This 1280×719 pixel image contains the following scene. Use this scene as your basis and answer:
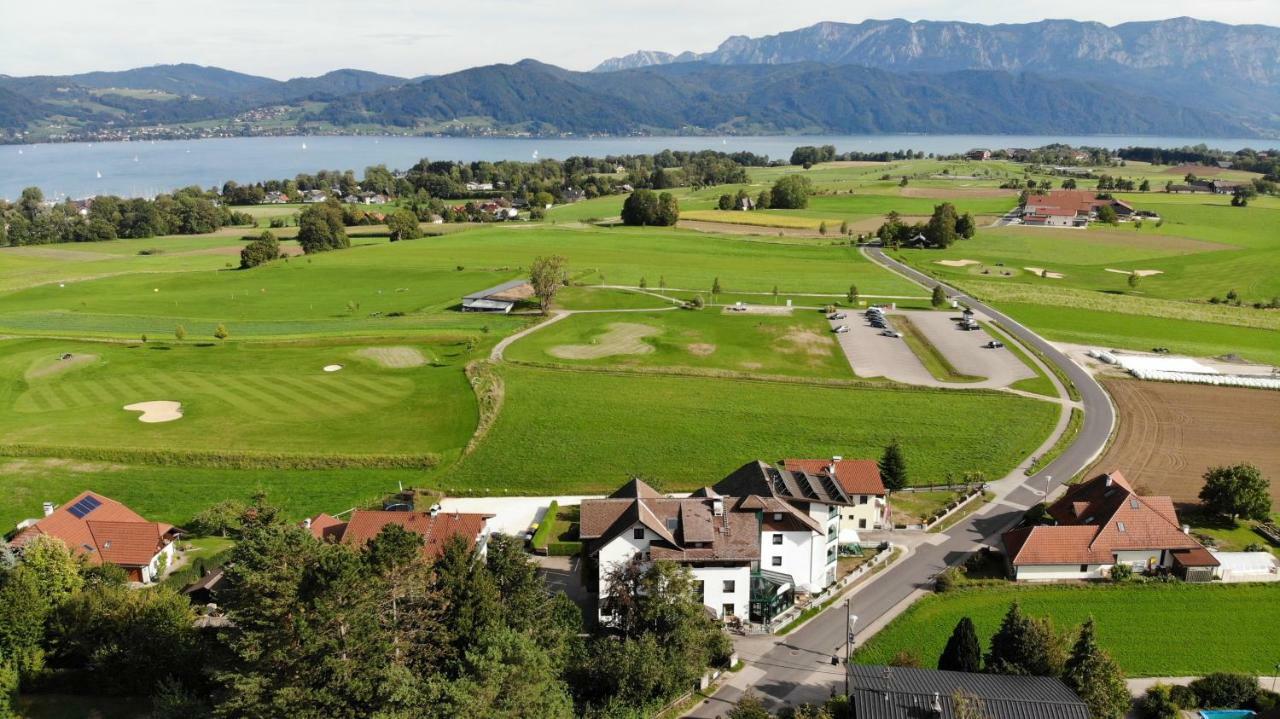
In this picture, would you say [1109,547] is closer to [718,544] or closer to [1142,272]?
[718,544]

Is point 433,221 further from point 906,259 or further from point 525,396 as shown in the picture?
point 525,396

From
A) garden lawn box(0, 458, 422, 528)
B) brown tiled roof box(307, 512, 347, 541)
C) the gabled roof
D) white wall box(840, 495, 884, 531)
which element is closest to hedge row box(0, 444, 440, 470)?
garden lawn box(0, 458, 422, 528)

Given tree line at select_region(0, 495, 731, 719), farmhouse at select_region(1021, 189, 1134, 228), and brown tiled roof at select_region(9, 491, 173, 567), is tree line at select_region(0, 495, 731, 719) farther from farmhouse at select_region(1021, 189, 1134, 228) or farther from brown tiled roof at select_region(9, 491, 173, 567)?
farmhouse at select_region(1021, 189, 1134, 228)

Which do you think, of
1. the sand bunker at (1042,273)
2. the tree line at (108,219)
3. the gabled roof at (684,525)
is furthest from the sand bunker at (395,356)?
the tree line at (108,219)

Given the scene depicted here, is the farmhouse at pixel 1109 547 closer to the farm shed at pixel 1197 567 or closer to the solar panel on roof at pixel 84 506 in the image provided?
the farm shed at pixel 1197 567

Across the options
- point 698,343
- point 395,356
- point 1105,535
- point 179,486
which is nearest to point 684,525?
point 1105,535

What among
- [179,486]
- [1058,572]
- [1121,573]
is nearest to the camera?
[1121,573]

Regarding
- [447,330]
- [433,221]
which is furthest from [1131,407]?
[433,221]
